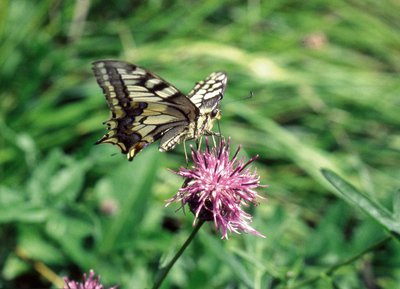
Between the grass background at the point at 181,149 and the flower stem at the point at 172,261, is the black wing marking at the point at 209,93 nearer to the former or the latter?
the grass background at the point at 181,149

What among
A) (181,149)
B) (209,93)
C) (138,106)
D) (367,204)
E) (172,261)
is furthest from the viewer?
(181,149)

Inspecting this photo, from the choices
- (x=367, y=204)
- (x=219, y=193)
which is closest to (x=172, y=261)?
(x=219, y=193)

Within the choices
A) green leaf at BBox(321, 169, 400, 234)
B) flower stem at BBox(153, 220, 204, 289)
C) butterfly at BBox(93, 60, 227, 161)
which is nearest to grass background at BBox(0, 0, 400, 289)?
flower stem at BBox(153, 220, 204, 289)

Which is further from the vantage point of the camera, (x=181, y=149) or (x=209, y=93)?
(x=181, y=149)

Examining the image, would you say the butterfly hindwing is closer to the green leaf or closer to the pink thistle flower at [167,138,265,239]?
the pink thistle flower at [167,138,265,239]

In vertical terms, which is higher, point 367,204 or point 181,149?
point 367,204

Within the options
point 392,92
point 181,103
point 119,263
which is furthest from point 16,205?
point 392,92

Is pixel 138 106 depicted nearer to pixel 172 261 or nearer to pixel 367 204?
pixel 172 261

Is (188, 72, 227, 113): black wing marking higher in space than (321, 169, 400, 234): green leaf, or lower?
higher

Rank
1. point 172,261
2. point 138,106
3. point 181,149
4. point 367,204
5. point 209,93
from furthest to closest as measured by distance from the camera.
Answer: point 181,149
point 209,93
point 138,106
point 367,204
point 172,261
